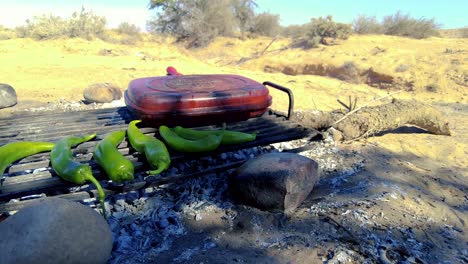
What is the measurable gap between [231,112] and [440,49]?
10988 mm

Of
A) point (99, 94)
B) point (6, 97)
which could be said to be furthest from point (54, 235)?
point (6, 97)

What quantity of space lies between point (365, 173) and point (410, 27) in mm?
14055

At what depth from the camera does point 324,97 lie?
7.09 metres

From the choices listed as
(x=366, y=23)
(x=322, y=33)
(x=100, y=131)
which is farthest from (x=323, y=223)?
(x=366, y=23)

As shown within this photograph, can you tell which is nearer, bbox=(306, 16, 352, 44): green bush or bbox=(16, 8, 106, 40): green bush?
bbox=(306, 16, 352, 44): green bush

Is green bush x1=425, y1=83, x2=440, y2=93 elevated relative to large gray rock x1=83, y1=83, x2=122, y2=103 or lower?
elevated

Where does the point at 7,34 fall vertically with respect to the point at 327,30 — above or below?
below

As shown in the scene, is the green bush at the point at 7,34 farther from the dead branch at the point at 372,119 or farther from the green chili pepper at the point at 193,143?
the green chili pepper at the point at 193,143

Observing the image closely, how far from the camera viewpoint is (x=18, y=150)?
2240 millimetres

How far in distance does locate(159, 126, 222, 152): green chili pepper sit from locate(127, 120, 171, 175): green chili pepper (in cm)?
12

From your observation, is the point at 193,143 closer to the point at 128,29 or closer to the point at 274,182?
the point at 274,182

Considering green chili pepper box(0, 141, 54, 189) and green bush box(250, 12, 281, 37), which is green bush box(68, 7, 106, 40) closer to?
green bush box(250, 12, 281, 37)

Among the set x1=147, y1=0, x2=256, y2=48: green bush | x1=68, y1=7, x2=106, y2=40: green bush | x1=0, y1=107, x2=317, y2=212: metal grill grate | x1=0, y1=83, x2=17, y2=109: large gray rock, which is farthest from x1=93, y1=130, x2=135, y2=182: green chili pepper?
x1=147, y1=0, x2=256, y2=48: green bush

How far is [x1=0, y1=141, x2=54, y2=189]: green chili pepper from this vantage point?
214cm
